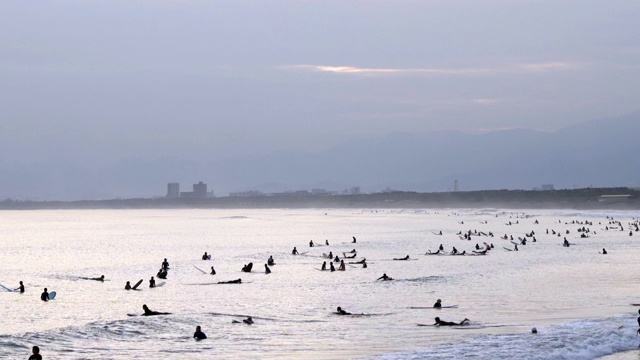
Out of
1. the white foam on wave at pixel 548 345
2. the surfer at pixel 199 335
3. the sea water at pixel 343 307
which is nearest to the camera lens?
the white foam on wave at pixel 548 345

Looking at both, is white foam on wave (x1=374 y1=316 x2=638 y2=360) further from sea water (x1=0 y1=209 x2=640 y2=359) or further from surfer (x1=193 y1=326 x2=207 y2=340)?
surfer (x1=193 y1=326 x2=207 y2=340)

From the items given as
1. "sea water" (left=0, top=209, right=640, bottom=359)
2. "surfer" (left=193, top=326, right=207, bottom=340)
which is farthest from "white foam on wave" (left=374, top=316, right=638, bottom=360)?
"surfer" (left=193, top=326, right=207, bottom=340)

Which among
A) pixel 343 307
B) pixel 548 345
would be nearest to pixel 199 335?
pixel 343 307

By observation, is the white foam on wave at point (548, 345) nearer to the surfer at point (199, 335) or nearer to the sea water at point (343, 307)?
the sea water at point (343, 307)

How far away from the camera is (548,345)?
23.7m

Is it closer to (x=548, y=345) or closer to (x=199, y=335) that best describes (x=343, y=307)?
(x=199, y=335)

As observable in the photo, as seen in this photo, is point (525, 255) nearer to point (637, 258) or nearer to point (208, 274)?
point (637, 258)

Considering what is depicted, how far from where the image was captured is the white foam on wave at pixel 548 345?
74.9 feet

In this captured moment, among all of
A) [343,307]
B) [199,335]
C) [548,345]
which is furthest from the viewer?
[343,307]

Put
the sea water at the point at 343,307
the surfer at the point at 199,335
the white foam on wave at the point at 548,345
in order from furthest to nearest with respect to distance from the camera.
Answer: the surfer at the point at 199,335 < the sea water at the point at 343,307 < the white foam on wave at the point at 548,345

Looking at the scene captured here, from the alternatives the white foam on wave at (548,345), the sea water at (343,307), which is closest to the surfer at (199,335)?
the sea water at (343,307)

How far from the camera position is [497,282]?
42.7 meters

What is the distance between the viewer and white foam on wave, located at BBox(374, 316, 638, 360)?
22828 mm

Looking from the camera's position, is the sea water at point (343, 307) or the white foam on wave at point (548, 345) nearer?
the white foam on wave at point (548, 345)
